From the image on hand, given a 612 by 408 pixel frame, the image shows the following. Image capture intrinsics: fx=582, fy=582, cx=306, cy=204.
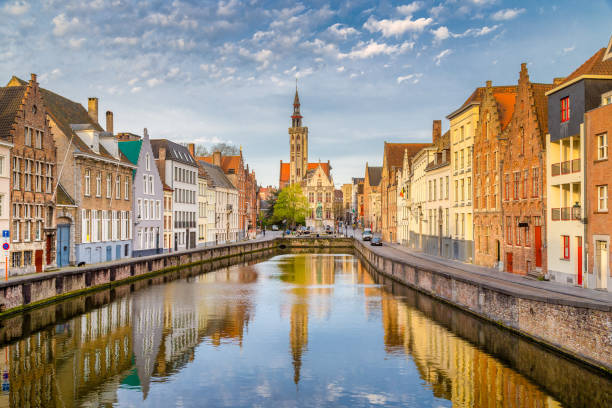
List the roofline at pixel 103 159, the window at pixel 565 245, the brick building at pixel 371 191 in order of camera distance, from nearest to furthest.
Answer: the window at pixel 565 245 < the roofline at pixel 103 159 < the brick building at pixel 371 191

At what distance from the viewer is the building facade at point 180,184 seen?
209 feet

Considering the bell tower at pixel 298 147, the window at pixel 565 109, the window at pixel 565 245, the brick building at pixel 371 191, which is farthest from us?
the bell tower at pixel 298 147

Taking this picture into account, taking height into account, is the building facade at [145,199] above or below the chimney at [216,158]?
below

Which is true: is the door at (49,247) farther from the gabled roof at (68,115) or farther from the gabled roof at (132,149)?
the gabled roof at (132,149)

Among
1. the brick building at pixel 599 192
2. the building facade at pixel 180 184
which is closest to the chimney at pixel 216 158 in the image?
the building facade at pixel 180 184

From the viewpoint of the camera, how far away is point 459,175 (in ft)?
159

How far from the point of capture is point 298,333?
24.9 m

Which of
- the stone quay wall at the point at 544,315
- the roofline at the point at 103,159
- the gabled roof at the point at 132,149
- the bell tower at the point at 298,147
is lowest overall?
the stone quay wall at the point at 544,315

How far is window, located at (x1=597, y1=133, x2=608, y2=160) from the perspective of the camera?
25859mm

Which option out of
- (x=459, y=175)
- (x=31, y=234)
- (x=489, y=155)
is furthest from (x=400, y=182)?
(x=31, y=234)

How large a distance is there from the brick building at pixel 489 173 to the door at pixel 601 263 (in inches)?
439

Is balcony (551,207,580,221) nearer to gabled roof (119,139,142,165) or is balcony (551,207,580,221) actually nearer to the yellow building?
the yellow building

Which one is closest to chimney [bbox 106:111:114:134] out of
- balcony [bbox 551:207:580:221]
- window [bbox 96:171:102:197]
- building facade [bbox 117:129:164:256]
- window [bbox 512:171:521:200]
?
building facade [bbox 117:129:164:256]

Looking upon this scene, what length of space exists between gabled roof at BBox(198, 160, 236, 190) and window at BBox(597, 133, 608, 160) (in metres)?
58.0
